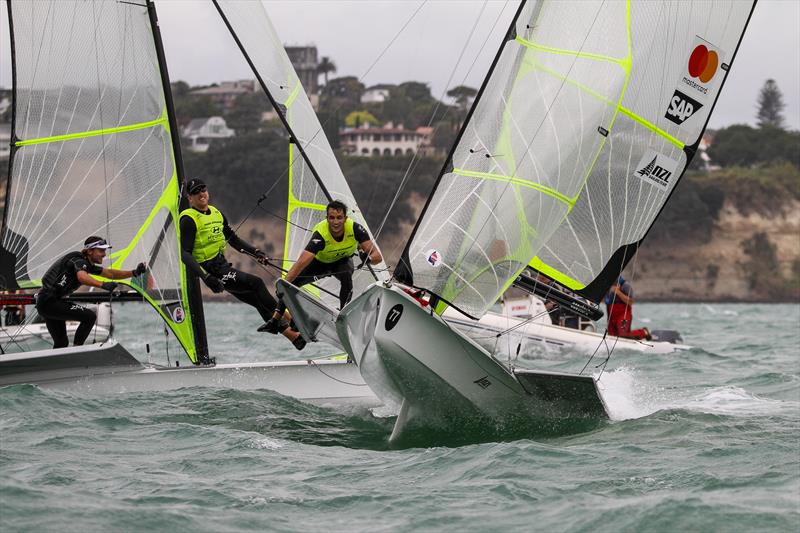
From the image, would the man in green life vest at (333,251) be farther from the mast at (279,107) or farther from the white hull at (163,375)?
the mast at (279,107)

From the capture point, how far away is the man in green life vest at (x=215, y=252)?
9.66 meters

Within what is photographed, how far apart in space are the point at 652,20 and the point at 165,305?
16.8ft

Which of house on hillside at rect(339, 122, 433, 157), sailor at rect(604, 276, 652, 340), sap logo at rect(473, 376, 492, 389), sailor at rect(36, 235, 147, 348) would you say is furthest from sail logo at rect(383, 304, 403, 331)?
house on hillside at rect(339, 122, 433, 157)

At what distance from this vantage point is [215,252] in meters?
9.98

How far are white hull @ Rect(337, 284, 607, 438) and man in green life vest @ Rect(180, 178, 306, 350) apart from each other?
1.58 metres

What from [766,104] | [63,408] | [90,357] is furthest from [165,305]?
[766,104]

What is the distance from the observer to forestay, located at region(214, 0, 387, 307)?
456 inches

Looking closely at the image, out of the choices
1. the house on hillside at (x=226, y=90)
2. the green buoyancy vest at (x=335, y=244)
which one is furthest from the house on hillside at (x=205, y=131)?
the green buoyancy vest at (x=335, y=244)

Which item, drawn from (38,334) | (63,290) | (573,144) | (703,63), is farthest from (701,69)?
(38,334)

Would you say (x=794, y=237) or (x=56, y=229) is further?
(x=794, y=237)

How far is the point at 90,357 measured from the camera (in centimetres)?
1018

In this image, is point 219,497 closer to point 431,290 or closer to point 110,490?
point 110,490

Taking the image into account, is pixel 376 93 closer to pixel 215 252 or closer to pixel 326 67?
pixel 326 67

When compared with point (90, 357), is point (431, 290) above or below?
above
